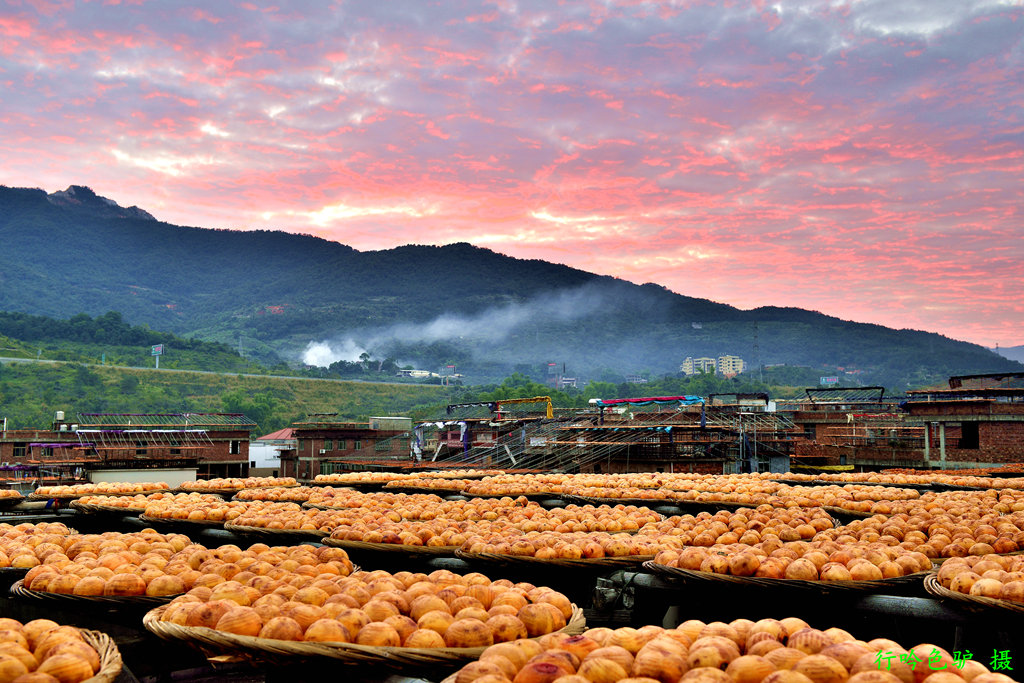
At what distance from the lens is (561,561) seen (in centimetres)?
642

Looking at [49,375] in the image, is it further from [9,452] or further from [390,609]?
[390,609]

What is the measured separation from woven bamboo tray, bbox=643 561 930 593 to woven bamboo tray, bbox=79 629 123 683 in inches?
149

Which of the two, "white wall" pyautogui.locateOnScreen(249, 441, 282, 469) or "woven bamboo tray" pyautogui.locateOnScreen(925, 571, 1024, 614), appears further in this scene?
"white wall" pyautogui.locateOnScreen(249, 441, 282, 469)

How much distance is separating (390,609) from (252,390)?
11204 centimetres

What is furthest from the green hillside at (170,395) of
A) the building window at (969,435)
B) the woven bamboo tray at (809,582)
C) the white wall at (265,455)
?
the woven bamboo tray at (809,582)

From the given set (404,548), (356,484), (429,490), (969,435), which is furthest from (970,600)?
(969,435)

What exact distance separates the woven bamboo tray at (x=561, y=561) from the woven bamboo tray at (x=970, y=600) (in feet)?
7.01

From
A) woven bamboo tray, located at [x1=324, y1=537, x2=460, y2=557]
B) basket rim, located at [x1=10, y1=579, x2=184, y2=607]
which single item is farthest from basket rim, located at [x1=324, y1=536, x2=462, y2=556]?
basket rim, located at [x1=10, y1=579, x2=184, y2=607]

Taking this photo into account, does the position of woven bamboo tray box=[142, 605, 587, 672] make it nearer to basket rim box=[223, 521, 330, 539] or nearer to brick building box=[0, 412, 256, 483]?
basket rim box=[223, 521, 330, 539]

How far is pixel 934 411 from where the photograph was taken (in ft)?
120

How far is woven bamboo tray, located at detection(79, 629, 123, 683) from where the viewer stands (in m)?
3.91

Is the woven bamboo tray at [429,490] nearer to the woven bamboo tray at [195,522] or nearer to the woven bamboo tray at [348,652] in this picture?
the woven bamboo tray at [195,522]

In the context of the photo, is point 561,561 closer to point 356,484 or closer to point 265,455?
point 356,484

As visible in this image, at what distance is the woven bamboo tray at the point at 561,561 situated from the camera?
644cm
